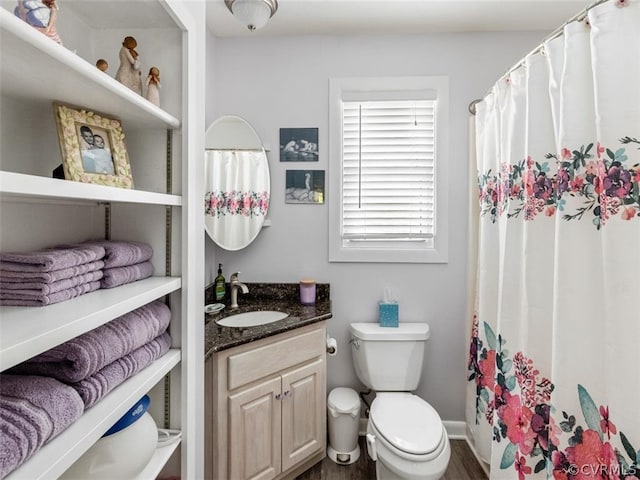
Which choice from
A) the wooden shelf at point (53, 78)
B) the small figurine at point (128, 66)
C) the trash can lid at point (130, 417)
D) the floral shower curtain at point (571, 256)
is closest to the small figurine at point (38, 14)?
the wooden shelf at point (53, 78)

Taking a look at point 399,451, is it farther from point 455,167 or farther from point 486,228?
point 455,167

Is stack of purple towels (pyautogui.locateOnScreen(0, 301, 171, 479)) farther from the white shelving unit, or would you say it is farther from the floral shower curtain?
the floral shower curtain

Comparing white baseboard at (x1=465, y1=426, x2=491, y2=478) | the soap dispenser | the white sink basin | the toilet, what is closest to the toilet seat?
the toilet

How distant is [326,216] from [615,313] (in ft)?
4.99

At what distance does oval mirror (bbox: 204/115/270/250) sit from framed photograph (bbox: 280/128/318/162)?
5.8 inches

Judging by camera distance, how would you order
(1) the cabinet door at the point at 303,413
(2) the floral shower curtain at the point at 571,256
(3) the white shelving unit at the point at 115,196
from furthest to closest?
(1) the cabinet door at the point at 303,413 → (2) the floral shower curtain at the point at 571,256 → (3) the white shelving unit at the point at 115,196

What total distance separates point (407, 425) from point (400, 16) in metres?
2.13

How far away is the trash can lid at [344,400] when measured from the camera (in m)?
2.00

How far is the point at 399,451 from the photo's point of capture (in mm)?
1559

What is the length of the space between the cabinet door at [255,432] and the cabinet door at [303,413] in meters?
0.05

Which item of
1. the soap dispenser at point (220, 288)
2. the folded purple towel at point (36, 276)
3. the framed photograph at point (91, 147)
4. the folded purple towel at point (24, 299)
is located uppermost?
the framed photograph at point (91, 147)

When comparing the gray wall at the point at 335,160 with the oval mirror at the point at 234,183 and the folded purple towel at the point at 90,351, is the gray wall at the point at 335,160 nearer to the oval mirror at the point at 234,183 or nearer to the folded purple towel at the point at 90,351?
the oval mirror at the point at 234,183

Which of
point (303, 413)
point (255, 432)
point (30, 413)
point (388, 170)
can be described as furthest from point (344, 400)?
point (30, 413)

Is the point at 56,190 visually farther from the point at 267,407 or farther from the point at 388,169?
the point at 388,169
